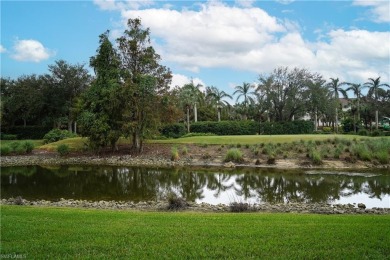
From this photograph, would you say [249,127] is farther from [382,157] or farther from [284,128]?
[382,157]

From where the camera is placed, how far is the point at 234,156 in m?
31.2

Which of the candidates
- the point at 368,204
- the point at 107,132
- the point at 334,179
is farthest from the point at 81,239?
the point at 107,132

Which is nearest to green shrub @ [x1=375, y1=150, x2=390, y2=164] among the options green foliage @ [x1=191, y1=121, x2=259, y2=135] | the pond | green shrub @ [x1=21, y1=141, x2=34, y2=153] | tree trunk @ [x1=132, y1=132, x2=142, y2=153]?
the pond

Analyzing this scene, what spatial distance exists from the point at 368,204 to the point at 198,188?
28.9 ft

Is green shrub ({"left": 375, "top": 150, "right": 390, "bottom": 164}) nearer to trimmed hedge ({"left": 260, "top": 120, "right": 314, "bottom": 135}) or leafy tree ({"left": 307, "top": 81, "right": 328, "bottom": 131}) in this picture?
trimmed hedge ({"left": 260, "top": 120, "right": 314, "bottom": 135})

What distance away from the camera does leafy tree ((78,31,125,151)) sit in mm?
34969

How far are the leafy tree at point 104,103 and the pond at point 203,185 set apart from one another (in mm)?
6487

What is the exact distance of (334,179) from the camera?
23047 millimetres

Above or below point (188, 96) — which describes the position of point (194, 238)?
below

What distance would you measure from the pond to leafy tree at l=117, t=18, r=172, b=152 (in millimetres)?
8320

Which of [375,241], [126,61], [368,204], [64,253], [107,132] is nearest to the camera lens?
[64,253]

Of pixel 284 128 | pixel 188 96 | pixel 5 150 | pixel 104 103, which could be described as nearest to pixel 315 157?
pixel 104 103

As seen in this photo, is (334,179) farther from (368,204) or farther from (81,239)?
(81,239)

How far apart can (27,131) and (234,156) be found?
39409 mm
